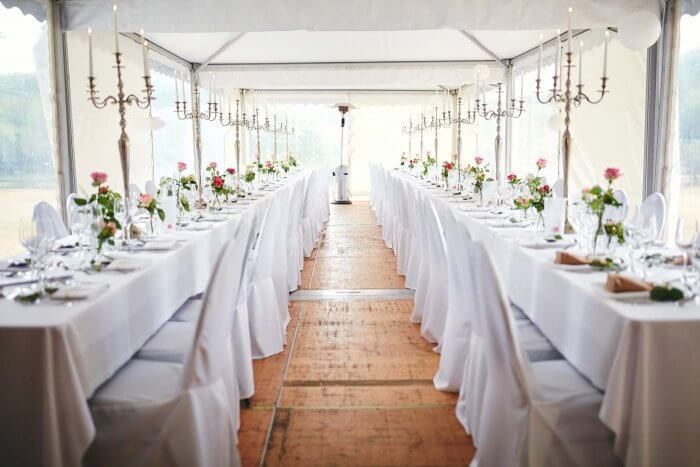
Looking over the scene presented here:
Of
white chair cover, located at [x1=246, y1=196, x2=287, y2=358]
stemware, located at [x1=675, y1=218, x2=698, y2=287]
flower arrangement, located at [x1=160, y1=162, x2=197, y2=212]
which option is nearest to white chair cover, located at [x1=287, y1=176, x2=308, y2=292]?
flower arrangement, located at [x1=160, y1=162, x2=197, y2=212]

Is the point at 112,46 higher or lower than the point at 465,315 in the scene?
higher

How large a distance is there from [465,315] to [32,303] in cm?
202

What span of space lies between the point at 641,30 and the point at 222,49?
5446 millimetres

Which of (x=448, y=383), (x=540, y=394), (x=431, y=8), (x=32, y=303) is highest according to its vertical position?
(x=431, y=8)

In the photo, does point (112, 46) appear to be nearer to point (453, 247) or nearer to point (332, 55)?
point (332, 55)

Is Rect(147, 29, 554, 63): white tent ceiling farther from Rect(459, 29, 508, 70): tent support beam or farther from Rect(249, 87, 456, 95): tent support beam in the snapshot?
Rect(249, 87, 456, 95): tent support beam

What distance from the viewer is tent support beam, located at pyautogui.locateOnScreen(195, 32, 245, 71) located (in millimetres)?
8227

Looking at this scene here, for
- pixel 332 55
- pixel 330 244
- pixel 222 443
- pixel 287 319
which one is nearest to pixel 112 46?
pixel 332 55

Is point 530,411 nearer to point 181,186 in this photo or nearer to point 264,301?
point 264,301

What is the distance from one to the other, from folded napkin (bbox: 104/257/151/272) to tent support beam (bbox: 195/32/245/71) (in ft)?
18.4

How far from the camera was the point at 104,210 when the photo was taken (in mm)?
3252

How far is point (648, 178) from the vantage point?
19.1ft

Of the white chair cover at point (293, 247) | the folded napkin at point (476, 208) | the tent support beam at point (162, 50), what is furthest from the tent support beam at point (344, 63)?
the folded napkin at point (476, 208)

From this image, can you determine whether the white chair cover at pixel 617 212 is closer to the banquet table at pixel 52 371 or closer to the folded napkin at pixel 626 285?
the folded napkin at pixel 626 285
